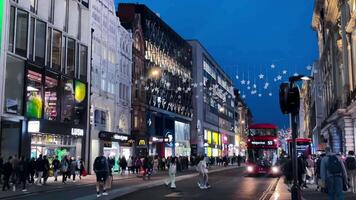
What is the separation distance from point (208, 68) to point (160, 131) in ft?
135

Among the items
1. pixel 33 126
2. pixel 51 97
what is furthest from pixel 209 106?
pixel 33 126

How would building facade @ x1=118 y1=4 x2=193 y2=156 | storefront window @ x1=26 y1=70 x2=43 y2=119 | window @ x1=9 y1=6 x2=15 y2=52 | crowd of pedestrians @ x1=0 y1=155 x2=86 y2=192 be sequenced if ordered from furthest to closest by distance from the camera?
building facade @ x1=118 y1=4 x2=193 y2=156, storefront window @ x1=26 y1=70 x2=43 y2=119, window @ x1=9 y1=6 x2=15 y2=52, crowd of pedestrians @ x1=0 y1=155 x2=86 y2=192

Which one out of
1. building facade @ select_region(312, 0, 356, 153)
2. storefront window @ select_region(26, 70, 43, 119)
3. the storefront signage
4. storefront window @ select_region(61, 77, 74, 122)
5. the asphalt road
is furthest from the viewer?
the storefront signage

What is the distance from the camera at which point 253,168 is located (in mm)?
46125

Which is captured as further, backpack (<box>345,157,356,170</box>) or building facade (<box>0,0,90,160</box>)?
building facade (<box>0,0,90,160</box>)

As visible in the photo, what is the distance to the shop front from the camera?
37.6 metres

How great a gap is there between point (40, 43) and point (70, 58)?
228 inches

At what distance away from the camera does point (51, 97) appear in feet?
134

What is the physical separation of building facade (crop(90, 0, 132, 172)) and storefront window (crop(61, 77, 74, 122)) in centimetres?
434

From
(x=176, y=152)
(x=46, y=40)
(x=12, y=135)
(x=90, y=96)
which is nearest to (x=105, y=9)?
(x=90, y=96)

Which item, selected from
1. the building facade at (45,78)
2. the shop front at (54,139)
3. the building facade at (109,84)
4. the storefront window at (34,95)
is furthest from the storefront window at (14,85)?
the building facade at (109,84)

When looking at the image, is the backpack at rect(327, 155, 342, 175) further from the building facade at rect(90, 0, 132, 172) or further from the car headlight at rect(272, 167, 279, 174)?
the building facade at rect(90, 0, 132, 172)

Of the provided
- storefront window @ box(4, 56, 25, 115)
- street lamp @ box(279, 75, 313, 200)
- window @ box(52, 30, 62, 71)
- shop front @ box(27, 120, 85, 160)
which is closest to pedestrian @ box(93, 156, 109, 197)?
street lamp @ box(279, 75, 313, 200)

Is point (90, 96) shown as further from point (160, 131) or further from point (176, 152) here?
point (176, 152)
